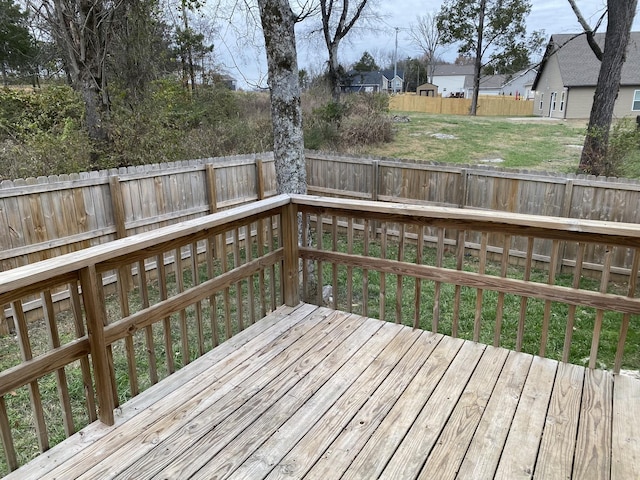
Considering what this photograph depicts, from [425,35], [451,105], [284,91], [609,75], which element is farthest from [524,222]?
[425,35]

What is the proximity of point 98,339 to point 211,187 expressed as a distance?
16.1 ft

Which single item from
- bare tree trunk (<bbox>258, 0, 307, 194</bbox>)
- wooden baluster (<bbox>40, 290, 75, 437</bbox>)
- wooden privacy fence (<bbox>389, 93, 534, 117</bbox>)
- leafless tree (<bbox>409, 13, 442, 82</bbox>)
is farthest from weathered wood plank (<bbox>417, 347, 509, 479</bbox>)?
leafless tree (<bbox>409, 13, 442, 82</bbox>)

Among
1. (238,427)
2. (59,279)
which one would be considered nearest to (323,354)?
(238,427)

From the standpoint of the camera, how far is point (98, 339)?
2117mm

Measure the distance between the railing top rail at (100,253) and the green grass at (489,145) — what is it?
10675mm

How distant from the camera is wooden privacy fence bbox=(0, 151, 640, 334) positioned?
4953 mm

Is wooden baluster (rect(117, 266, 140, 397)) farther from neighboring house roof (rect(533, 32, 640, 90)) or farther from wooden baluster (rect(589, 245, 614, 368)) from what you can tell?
neighboring house roof (rect(533, 32, 640, 90))

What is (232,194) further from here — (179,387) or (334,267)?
(179,387)

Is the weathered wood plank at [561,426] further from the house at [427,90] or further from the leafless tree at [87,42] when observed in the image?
the house at [427,90]

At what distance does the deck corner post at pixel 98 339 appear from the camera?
205cm

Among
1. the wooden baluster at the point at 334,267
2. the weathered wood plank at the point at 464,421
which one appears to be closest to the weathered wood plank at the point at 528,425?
the weathered wood plank at the point at 464,421

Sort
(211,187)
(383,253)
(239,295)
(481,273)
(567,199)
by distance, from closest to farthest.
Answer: (481,273)
(239,295)
(383,253)
(567,199)
(211,187)

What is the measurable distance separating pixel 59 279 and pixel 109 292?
4414 mm

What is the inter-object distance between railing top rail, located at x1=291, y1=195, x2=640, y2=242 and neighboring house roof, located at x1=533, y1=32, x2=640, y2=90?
24.4m
